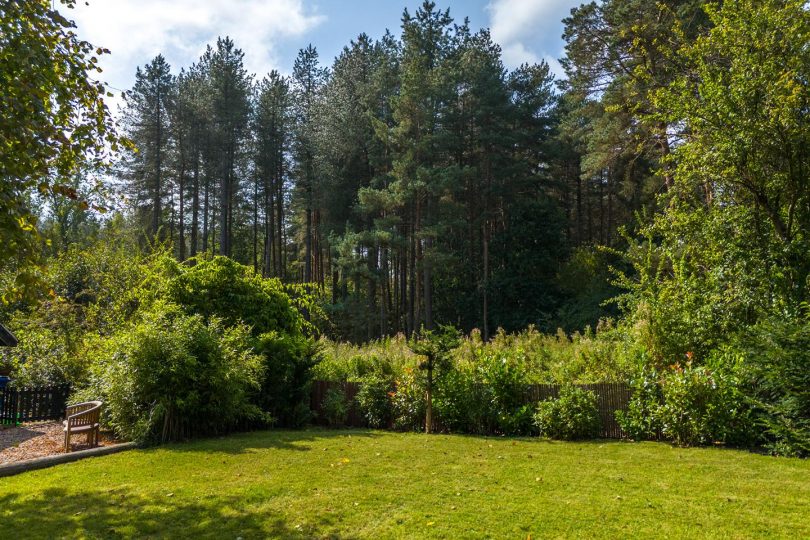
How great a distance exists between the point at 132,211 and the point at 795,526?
39286 millimetres

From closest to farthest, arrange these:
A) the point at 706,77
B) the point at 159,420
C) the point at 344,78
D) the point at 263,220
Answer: the point at 159,420 < the point at 706,77 < the point at 344,78 < the point at 263,220

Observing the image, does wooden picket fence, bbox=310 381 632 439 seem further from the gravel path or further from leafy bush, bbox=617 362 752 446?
the gravel path

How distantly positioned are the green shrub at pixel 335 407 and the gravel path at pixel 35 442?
4181 millimetres

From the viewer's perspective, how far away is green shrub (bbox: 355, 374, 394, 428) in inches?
445

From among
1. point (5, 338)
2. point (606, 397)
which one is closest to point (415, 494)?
point (606, 397)

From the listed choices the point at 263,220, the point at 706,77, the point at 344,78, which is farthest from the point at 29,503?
the point at 263,220

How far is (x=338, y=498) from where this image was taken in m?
5.66

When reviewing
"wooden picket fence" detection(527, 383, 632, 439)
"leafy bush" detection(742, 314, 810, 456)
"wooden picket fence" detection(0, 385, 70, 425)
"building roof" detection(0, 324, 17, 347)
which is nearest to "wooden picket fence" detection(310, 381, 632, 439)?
"wooden picket fence" detection(527, 383, 632, 439)

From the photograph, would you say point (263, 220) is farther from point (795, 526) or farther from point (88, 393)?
point (795, 526)

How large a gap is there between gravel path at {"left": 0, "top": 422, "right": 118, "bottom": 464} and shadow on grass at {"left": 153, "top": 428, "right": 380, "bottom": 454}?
1754 mm

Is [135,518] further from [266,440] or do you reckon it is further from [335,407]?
[335,407]

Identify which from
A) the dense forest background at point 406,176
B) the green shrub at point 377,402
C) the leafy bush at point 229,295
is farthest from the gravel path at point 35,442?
the dense forest background at point 406,176

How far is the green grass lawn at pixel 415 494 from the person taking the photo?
4.78 metres

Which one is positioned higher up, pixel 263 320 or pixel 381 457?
pixel 263 320
